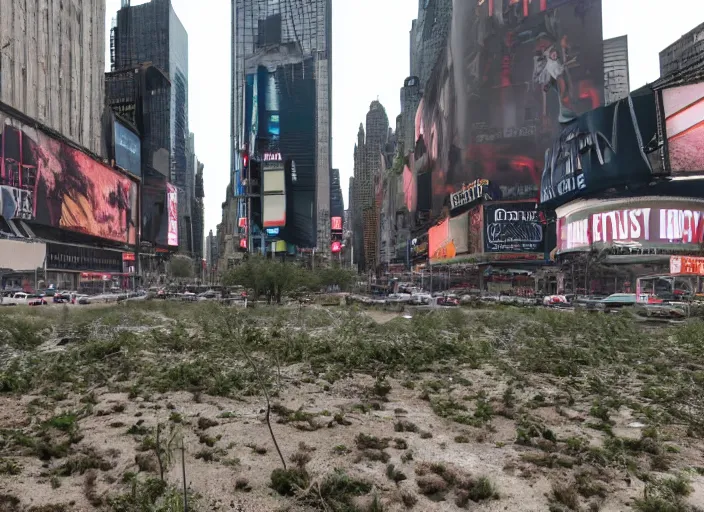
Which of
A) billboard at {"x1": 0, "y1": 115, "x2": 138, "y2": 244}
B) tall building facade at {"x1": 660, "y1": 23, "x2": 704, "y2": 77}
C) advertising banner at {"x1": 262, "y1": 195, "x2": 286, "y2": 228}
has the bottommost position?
billboard at {"x1": 0, "y1": 115, "x2": 138, "y2": 244}

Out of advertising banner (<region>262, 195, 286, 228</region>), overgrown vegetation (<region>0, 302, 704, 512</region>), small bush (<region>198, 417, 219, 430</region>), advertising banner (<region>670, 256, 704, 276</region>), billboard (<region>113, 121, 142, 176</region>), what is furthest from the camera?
advertising banner (<region>262, 195, 286, 228</region>)

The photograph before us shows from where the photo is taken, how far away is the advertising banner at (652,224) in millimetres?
60094

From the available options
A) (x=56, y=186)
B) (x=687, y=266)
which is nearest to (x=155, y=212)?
(x=56, y=186)

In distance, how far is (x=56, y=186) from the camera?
66.1 m

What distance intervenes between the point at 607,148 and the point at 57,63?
8460 cm

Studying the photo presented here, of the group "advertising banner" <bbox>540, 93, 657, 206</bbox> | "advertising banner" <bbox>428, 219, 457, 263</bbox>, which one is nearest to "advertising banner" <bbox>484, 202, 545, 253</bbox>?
"advertising banner" <bbox>540, 93, 657, 206</bbox>

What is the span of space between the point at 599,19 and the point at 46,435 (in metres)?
120

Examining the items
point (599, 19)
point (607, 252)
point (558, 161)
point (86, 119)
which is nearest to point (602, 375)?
point (607, 252)

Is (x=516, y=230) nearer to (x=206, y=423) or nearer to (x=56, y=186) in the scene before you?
(x=56, y=186)

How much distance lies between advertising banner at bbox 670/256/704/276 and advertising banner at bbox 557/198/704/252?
1463cm

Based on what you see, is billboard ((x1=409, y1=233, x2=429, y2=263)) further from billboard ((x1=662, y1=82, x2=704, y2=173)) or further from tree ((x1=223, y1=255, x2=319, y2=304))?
tree ((x1=223, y1=255, x2=319, y2=304))

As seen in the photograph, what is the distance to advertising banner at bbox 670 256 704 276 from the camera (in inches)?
1757

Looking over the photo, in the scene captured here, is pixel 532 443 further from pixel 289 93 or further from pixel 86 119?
pixel 289 93

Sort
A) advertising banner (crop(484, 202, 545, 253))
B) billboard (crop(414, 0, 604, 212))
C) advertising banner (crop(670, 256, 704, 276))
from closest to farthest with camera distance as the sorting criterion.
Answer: advertising banner (crop(670, 256, 704, 276)) → advertising banner (crop(484, 202, 545, 253)) → billboard (crop(414, 0, 604, 212))
